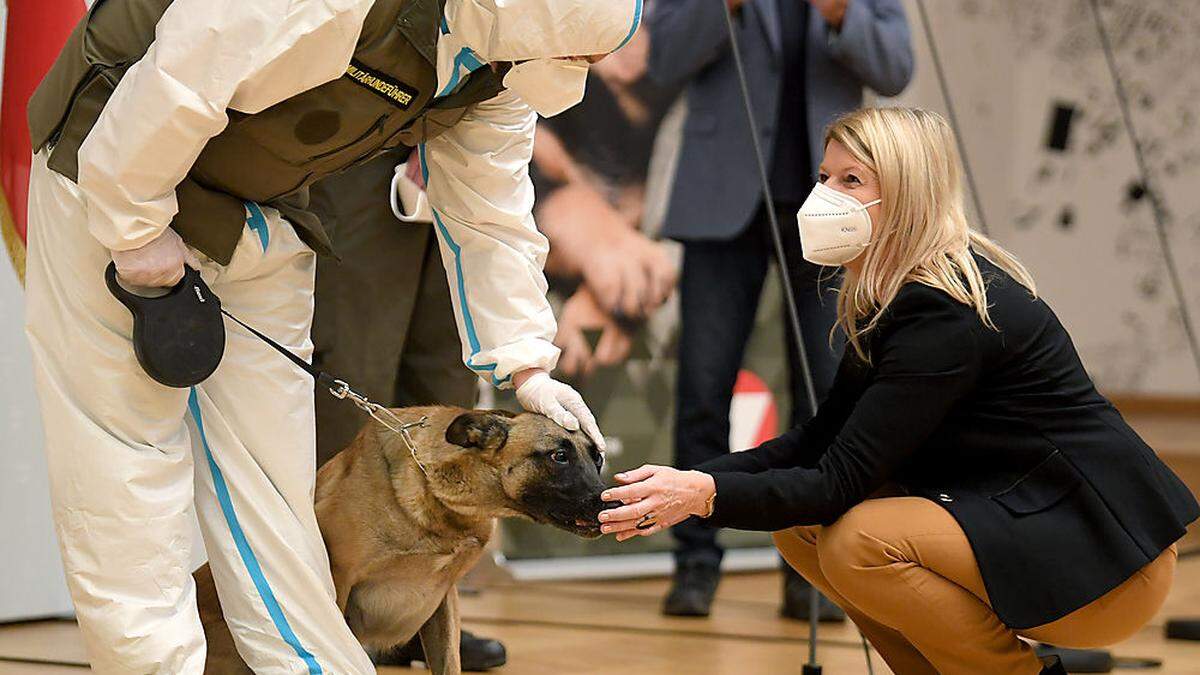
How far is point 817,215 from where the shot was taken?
2145 millimetres

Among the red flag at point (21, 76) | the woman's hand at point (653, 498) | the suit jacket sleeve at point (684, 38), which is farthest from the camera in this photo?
the suit jacket sleeve at point (684, 38)

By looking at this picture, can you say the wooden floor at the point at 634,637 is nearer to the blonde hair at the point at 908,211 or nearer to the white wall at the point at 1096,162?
the blonde hair at the point at 908,211

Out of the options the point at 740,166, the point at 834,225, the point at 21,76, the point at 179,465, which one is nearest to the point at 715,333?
the point at 740,166

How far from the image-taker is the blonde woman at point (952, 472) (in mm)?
2029

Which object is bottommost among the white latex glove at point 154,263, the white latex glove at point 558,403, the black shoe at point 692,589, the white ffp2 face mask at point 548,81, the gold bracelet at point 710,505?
the black shoe at point 692,589

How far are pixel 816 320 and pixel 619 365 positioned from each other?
85cm

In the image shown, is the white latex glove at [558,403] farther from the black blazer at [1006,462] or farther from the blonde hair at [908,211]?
the blonde hair at [908,211]

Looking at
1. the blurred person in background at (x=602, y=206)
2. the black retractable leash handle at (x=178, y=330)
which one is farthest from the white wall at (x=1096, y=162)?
the black retractable leash handle at (x=178, y=330)

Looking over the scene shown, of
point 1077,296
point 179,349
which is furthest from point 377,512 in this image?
point 1077,296

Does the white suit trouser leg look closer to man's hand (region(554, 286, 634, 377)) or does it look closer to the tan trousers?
the tan trousers

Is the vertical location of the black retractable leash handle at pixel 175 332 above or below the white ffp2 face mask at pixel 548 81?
below

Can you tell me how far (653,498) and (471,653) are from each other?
34.4 inches

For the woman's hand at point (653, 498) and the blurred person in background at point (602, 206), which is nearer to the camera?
the woman's hand at point (653, 498)

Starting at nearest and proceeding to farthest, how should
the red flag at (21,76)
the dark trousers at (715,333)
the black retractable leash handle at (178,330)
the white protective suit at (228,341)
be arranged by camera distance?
the white protective suit at (228,341) < the black retractable leash handle at (178,330) < the red flag at (21,76) < the dark trousers at (715,333)
